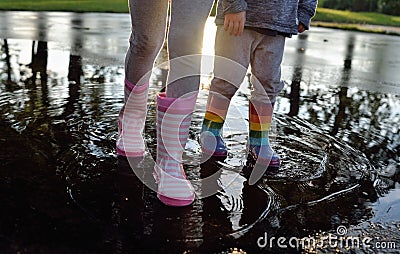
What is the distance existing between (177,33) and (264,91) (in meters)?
0.87

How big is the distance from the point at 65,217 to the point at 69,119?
1476mm

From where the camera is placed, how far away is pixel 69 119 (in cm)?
352

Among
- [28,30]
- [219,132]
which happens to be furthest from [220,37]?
[28,30]

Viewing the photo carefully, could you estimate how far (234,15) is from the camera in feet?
9.44

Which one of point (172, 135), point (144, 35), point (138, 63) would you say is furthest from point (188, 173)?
point (144, 35)

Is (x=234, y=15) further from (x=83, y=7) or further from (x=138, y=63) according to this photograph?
(x=83, y=7)

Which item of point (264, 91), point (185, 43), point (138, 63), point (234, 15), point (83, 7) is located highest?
point (234, 15)

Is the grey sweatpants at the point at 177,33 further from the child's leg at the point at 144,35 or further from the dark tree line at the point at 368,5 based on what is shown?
the dark tree line at the point at 368,5

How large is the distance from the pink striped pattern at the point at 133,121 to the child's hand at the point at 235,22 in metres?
0.54

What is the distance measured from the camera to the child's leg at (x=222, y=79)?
9.91ft

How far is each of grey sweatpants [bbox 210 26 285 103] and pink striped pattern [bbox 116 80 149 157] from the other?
483mm

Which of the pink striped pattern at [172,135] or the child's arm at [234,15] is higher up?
the child's arm at [234,15]

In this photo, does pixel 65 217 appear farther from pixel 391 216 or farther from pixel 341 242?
pixel 391 216

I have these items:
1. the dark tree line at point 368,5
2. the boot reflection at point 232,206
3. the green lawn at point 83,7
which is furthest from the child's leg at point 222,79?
the dark tree line at point 368,5
